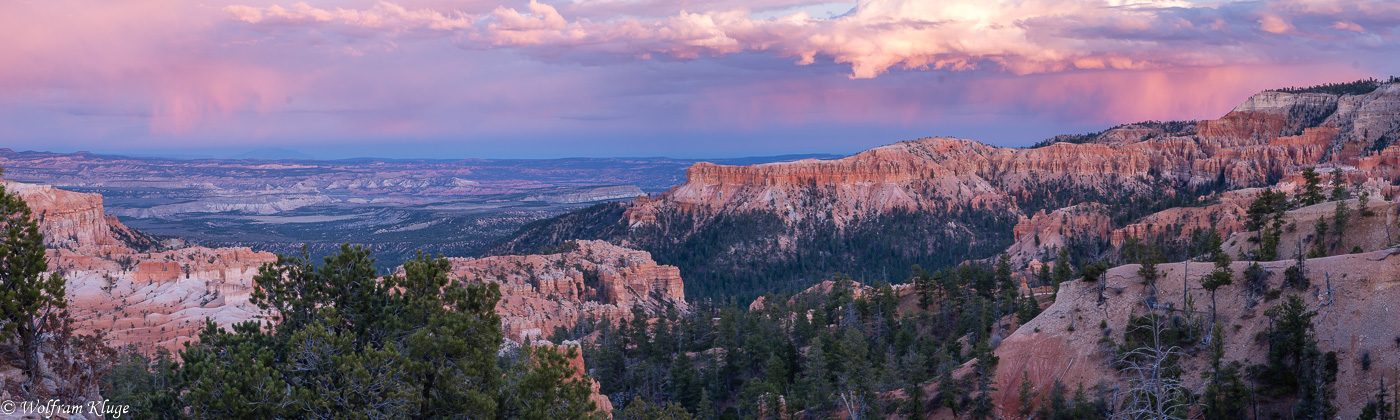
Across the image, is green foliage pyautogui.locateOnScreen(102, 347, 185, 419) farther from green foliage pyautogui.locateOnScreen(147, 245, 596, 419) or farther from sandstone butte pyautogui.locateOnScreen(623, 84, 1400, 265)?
sandstone butte pyautogui.locateOnScreen(623, 84, 1400, 265)

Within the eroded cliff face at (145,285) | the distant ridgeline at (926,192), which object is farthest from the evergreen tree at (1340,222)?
the distant ridgeline at (926,192)

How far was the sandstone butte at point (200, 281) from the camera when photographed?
232 feet

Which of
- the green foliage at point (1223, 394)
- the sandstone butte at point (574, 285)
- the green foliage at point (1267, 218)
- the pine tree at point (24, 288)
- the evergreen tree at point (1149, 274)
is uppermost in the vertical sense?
the pine tree at point (24, 288)

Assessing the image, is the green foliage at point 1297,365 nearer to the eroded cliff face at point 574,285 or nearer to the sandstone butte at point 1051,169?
the eroded cliff face at point 574,285

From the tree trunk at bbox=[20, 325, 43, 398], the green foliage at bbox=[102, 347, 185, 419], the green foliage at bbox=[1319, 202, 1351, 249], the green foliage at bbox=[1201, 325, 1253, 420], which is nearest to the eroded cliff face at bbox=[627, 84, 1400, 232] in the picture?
the green foliage at bbox=[1319, 202, 1351, 249]

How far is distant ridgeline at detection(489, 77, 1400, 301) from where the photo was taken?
498ft

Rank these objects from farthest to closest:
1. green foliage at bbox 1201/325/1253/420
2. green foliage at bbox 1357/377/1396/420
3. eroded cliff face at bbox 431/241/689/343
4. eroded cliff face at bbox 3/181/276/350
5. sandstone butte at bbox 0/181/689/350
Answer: eroded cliff face at bbox 431/241/689/343
sandstone butte at bbox 0/181/689/350
eroded cliff face at bbox 3/181/276/350
green foliage at bbox 1201/325/1253/420
green foliage at bbox 1357/377/1396/420

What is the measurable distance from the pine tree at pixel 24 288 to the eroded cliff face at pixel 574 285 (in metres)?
53.5

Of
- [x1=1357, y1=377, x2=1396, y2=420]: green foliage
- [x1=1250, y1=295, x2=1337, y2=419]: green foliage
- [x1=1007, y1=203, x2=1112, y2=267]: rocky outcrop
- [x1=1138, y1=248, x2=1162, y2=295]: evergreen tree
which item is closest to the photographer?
[x1=1357, y1=377, x2=1396, y2=420]: green foliage

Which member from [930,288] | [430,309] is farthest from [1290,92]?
[430,309]

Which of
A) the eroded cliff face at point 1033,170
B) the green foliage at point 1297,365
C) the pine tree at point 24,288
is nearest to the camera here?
the pine tree at point 24,288

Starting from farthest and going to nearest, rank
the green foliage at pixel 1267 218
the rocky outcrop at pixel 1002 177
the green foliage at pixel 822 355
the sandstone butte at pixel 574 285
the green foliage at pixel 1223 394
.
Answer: the rocky outcrop at pixel 1002 177
the sandstone butte at pixel 574 285
the green foliage at pixel 1267 218
the green foliage at pixel 822 355
the green foliage at pixel 1223 394

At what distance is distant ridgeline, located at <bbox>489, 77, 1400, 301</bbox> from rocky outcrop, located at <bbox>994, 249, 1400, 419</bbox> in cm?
8927

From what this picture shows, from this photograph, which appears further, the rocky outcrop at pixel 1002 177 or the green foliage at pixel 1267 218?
the rocky outcrop at pixel 1002 177
